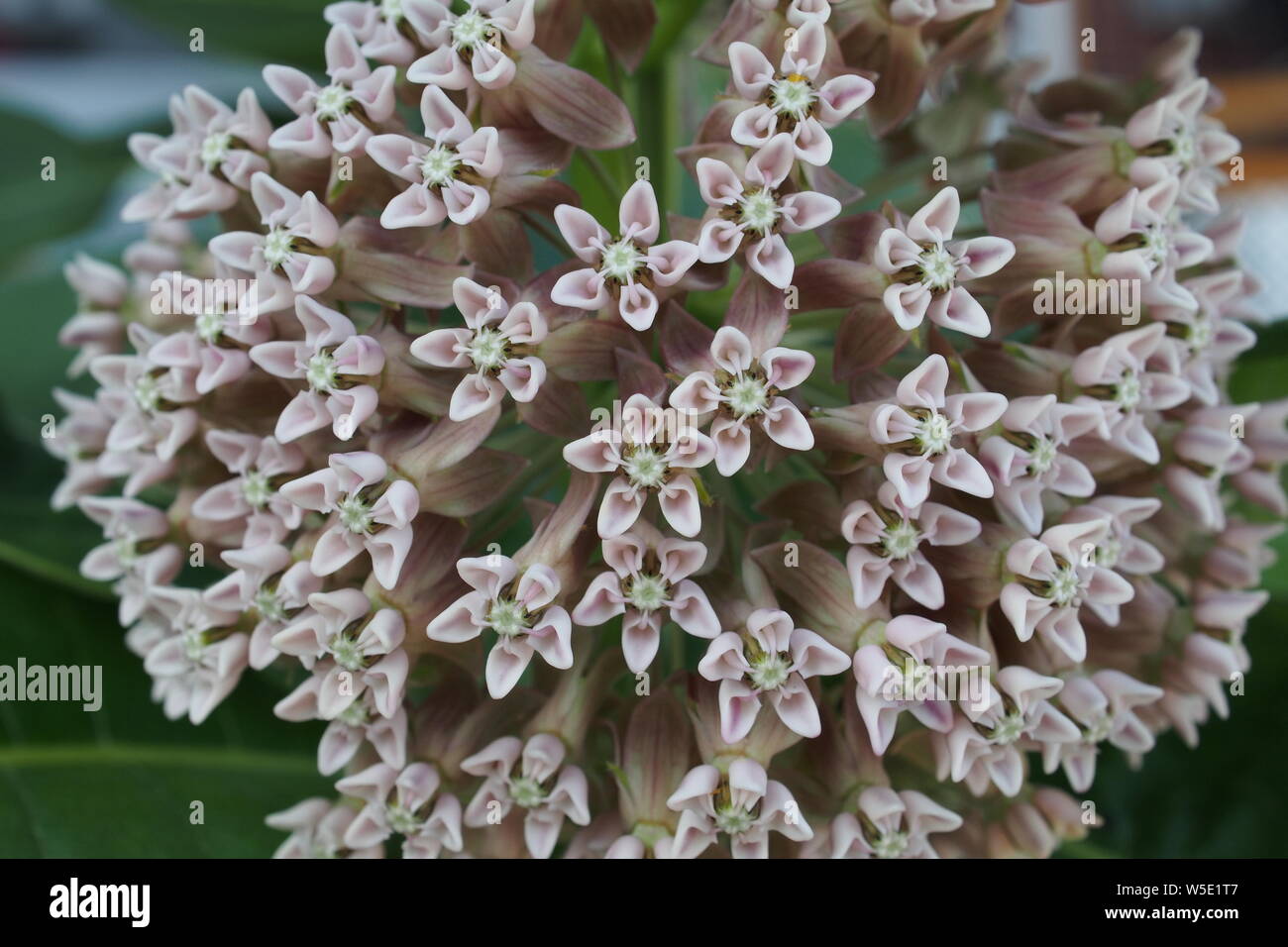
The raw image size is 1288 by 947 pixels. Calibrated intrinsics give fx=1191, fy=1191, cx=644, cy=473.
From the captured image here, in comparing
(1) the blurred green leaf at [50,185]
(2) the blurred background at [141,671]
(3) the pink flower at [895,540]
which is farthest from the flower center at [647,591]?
(1) the blurred green leaf at [50,185]

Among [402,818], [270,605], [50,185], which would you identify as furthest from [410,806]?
[50,185]

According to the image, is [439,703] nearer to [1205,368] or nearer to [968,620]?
[968,620]

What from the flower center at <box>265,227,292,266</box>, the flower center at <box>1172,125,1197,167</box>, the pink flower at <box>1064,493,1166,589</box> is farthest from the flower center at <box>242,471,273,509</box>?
the flower center at <box>1172,125,1197,167</box>

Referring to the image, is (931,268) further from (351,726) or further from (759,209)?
(351,726)

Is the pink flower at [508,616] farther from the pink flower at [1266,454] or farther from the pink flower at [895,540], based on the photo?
the pink flower at [1266,454]

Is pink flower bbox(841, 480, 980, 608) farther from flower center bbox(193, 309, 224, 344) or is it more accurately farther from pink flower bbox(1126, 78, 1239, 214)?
flower center bbox(193, 309, 224, 344)
